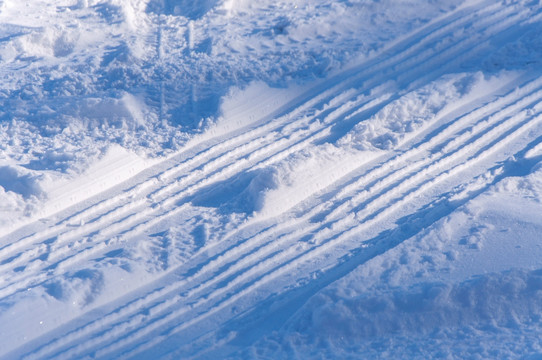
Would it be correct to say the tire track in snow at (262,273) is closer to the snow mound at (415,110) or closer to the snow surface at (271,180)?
the snow surface at (271,180)

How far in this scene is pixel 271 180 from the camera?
17.8 ft

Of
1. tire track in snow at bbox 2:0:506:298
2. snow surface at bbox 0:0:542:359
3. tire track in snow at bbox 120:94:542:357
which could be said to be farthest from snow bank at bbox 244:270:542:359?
tire track in snow at bbox 2:0:506:298

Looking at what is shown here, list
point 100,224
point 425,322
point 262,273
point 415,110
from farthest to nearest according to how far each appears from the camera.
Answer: point 415,110 → point 100,224 → point 262,273 → point 425,322

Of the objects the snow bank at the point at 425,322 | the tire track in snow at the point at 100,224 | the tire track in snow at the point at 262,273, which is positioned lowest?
the snow bank at the point at 425,322

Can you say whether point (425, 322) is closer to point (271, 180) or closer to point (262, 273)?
point (262, 273)

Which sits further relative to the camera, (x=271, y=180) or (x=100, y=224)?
(x=271, y=180)

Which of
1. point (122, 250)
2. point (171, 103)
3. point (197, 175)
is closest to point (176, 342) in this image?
point (122, 250)

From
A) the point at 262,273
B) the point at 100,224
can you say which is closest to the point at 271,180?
the point at 262,273

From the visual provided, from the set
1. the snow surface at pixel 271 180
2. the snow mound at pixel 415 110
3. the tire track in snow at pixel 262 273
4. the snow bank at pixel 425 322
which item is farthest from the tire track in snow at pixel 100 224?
the snow mound at pixel 415 110

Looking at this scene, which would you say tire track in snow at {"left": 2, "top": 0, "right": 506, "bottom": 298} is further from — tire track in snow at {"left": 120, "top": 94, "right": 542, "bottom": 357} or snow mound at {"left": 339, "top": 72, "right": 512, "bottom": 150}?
snow mound at {"left": 339, "top": 72, "right": 512, "bottom": 150}

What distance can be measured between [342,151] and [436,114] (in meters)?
1.13

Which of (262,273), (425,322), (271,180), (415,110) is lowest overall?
(425,322)

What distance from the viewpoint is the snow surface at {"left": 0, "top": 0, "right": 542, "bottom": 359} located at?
4211 mm

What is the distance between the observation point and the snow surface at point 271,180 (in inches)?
166
